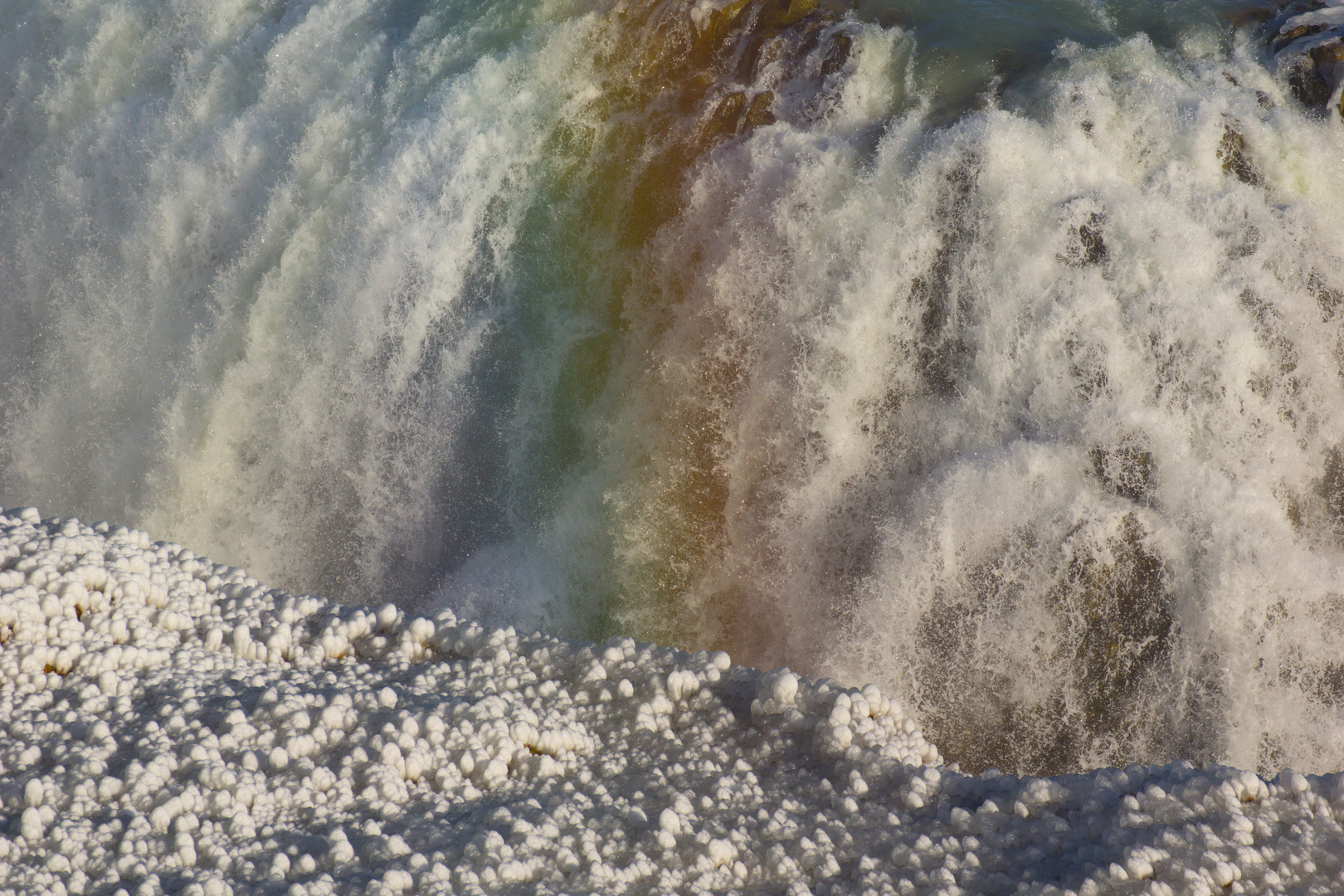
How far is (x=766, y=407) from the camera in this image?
5.45 m

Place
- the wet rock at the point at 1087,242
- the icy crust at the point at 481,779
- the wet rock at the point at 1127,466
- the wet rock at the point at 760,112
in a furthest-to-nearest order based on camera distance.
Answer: the wet rock at the point at 760,112
the wet rock at the point at 1087,242
the wet rock at the point at 1127,466
the icy crust at the point at 481,779

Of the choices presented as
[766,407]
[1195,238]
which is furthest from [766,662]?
[1195,238]

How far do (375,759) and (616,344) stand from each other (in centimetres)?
357

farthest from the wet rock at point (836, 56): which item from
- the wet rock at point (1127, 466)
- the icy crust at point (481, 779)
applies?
the icy crust at point (481, 779)

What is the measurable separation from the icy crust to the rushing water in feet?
8.04

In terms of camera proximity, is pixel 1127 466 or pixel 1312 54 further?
pixel 1312 54

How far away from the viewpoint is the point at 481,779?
2486 mm

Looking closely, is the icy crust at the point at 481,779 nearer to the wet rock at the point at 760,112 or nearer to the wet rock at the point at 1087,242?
the wet rock at the point at 1087,242

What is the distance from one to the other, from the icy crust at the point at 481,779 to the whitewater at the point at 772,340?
2.48m

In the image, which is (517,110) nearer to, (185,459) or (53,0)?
(185,459)

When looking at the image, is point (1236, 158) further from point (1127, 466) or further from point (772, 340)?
point (772, 340)

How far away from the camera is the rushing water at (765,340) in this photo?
4844mm

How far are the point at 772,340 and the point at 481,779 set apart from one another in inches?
133

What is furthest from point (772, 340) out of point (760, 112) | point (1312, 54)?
point (1312, 54)
